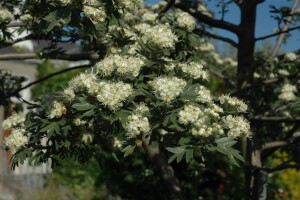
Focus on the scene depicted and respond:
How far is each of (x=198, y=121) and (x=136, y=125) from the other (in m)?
0.31

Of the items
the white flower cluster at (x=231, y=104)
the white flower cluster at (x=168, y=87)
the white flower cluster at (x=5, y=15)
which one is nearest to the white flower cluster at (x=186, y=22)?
the white flower cluster at (x=231, y=104)

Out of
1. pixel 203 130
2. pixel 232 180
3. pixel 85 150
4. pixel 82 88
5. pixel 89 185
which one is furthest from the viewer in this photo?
pixel 89 185

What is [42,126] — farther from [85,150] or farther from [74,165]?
[74,165]

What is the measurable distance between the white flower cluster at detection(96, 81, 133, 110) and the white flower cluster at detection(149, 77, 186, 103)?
0.14 m

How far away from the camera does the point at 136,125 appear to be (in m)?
2.80

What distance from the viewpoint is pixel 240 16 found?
5.36m

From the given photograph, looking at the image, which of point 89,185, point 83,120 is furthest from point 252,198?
point 89,185

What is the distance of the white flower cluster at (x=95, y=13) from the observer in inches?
124

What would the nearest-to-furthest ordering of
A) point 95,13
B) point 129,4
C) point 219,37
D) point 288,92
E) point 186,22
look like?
point 95,13 < point 129,4 < point 186,22 < point 288,92 < point 219,37

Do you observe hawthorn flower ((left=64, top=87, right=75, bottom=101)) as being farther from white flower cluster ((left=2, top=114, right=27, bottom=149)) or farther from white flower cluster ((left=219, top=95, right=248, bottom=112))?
white flower cluster ((left=219, top=95, right=248, bottom=112))

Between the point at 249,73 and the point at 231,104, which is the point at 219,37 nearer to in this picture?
the point at 249,73

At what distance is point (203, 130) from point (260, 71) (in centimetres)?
364

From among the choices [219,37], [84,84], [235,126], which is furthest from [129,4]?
[219,37]

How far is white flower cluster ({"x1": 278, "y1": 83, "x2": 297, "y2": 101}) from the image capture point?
484 cm
